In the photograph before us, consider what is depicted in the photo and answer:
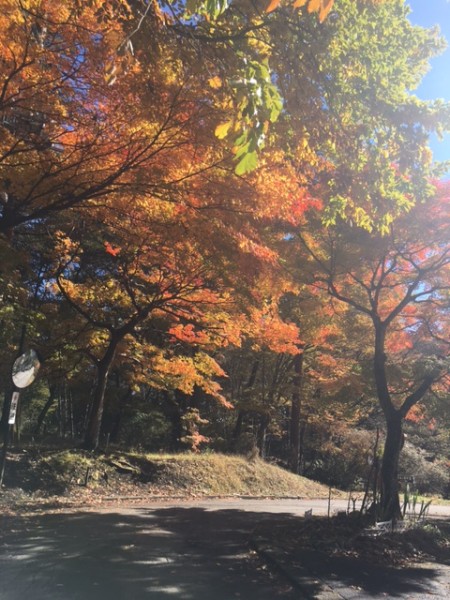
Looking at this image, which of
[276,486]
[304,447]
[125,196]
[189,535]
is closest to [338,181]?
[125,196]

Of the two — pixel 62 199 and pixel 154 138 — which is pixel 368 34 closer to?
pixel 154 138

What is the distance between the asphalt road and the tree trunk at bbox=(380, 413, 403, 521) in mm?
2479

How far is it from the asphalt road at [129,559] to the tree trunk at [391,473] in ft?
8.13

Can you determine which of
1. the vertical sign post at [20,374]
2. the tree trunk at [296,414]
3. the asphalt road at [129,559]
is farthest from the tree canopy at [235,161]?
the tree trunk at [296,414]

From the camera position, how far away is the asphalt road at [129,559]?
577 cm

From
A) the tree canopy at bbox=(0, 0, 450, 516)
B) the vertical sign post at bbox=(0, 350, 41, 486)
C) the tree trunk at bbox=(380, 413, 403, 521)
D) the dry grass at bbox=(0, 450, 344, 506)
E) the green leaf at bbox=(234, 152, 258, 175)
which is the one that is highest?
the tree canopy at bbox=(0, 0, 450, 516)

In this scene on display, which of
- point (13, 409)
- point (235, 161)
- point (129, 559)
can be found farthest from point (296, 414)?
point (235, 161)

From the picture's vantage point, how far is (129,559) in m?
7.20

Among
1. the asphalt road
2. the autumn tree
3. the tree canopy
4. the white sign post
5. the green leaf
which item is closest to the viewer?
the green leaf

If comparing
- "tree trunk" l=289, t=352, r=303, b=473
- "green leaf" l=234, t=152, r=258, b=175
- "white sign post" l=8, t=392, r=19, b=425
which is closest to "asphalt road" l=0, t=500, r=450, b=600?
"white sign post" l=8, t=392, r=19, b=425

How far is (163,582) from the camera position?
620cm

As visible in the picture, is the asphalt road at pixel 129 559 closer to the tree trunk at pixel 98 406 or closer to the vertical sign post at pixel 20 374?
the vertical sign post at pixel 20 374

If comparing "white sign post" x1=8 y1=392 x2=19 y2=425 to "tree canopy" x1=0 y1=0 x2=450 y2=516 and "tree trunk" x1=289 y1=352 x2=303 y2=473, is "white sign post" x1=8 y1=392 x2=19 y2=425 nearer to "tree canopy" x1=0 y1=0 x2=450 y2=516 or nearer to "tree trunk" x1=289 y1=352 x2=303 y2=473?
"tree canopy" x1=0 y1=0 x2=450 y2=516

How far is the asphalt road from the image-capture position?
577 centimetres
